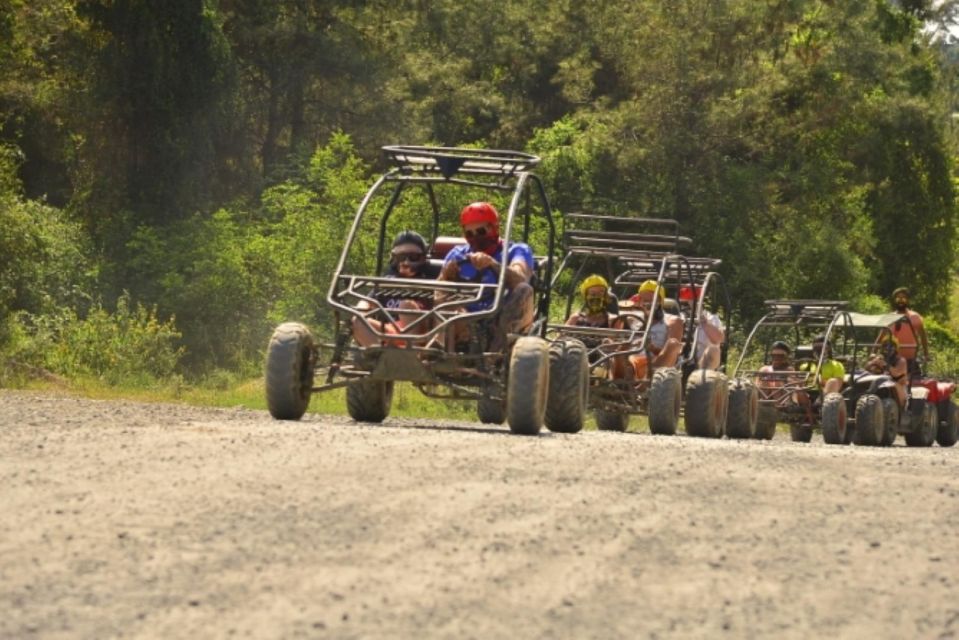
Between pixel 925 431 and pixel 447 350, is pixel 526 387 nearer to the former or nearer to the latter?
pixel 447 350

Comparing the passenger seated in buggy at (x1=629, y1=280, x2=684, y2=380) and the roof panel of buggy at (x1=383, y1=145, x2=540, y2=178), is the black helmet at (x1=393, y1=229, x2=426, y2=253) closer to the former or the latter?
the roof panel of buggy at (x1=383, y1=145, x2=540, y2=178)

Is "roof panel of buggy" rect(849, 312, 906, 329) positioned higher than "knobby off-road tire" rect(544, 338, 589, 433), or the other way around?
"roof panel of buggy" rect(849, 312, 906, 329)

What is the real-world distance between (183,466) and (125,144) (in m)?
29.2

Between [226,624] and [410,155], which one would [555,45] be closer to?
[410,155]

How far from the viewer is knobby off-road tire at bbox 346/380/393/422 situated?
55.0ft

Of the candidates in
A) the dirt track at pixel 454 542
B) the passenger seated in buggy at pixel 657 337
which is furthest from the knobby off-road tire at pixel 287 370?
the passenger seated in buggy at pixel 657 337

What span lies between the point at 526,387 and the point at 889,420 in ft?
40.1

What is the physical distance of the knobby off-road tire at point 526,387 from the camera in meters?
14.1

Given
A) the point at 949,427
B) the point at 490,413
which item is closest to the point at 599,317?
the point at 490,413

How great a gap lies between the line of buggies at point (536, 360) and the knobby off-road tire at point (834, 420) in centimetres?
2

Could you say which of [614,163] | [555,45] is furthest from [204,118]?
[555,45]

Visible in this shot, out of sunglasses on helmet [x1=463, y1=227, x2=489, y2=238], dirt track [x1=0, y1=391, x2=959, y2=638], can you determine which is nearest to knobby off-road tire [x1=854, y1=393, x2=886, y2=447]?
sunglasses on helmet [x1=463, y1=227, x2=489, y2=238]

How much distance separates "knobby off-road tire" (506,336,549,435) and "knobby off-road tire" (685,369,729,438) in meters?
5.40

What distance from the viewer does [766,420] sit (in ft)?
82.7
